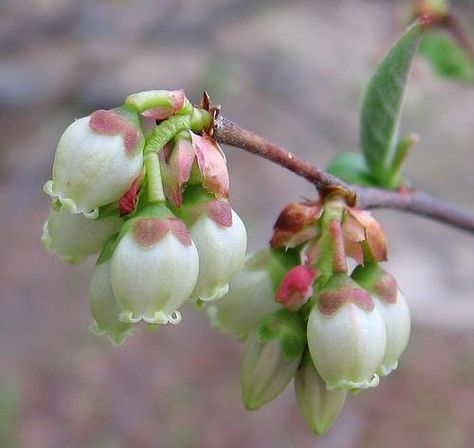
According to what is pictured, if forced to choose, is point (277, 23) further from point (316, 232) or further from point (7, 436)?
point (316, 232)

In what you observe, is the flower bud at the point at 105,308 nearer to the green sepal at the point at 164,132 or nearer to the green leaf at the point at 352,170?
the green sepal at the point at 164,132

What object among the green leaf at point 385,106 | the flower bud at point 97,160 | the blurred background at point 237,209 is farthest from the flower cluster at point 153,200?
the blurred background at point 237,209

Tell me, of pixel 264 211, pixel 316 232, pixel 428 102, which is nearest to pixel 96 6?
pixel 264 211

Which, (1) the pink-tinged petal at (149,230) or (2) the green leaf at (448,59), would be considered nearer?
(1) the pink-tinged petal at (149,230)

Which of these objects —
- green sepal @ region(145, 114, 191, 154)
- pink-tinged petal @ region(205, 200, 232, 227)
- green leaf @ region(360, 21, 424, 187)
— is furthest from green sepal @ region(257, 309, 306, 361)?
green leaf @ region(360, 21, 424, 187)

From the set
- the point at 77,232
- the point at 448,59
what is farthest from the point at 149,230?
the point at 448,59
